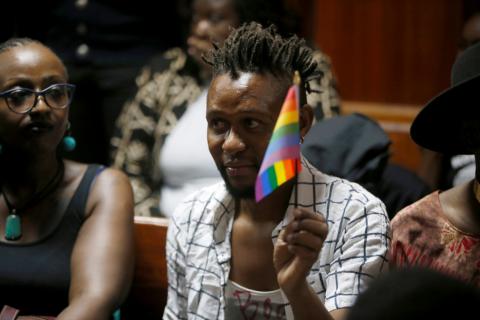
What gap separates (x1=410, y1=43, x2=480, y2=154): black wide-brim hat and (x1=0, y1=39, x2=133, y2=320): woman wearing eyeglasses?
0.70 meters

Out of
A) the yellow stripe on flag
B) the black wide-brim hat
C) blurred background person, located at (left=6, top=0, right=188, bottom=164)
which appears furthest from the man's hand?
A: blurred background person, located at (left=6, top=0, right=188, bottom=164)

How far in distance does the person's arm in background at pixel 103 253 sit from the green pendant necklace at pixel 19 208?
0.10 metres

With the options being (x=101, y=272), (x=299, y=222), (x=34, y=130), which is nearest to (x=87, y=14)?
(x=34, y=130)

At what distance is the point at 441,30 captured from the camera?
3.48 metres

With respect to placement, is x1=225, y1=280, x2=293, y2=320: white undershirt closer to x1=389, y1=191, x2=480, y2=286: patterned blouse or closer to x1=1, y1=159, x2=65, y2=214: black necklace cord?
x1=389, y1=191, x2=480, y2=286: patterned blouse

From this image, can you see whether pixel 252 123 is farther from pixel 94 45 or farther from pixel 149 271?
pixel 94 45

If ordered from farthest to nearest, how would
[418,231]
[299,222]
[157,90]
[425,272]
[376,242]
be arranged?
1. [157,90]
2. [418,231]
3. [376,242]
4. [299,222]
5. [425,272]

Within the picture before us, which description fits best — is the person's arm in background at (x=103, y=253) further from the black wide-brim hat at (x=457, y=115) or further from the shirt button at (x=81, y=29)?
the shirt button at (x=81, y=29)

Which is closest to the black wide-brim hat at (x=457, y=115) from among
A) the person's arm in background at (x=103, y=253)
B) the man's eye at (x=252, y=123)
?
the man's eye at (x=252, y=123)

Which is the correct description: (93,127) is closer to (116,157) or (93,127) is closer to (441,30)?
(116,157)

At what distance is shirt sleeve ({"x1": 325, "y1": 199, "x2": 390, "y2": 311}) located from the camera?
168 centimetres

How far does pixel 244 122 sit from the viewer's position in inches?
67.9

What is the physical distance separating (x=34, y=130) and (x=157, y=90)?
1.04m

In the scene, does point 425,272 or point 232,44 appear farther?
point 232,44
